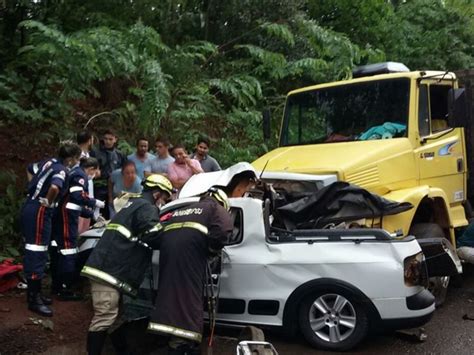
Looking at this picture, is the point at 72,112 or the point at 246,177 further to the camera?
the point at 72,112

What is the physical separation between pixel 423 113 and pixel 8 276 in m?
5.22

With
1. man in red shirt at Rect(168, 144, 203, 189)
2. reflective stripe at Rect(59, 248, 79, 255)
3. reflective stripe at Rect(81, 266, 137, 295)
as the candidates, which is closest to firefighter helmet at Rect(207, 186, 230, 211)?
reflective stripe at Rect(81, 266, 137, 295)

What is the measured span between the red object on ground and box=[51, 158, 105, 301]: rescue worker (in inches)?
17.8

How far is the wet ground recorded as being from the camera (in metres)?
5.31

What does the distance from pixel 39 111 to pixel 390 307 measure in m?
6.42

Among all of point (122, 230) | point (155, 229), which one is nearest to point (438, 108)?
point (155, 229)

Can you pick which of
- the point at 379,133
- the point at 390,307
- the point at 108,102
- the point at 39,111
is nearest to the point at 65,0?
the point at 108,102

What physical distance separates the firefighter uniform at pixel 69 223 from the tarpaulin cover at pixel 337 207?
214 cm

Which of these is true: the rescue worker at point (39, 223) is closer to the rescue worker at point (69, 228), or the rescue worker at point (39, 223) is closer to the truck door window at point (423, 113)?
the rescue worker at point (69, 228)

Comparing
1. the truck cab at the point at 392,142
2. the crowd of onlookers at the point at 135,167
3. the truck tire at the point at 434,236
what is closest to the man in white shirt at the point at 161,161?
the crowd of onlookers at the point at 135,167

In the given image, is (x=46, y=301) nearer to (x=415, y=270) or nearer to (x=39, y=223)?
(x=39, y=223)

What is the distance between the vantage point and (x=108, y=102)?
11094mm

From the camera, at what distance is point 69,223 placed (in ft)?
20.4

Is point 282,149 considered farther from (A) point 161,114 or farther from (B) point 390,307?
(B) point 390,307
